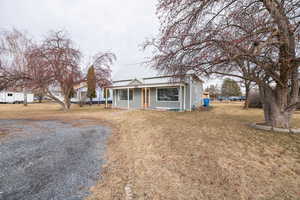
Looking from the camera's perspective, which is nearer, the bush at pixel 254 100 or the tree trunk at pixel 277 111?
the tree trunk at pixel 277 111

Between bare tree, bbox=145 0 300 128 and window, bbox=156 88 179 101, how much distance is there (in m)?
6.74

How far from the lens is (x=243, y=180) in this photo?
2.23m

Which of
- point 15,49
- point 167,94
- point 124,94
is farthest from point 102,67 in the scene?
point 15,49

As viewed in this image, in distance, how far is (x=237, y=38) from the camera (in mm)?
4121

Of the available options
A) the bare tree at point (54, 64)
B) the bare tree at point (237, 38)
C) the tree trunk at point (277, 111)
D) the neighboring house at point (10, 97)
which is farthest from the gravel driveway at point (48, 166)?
the neighboring house at point (10, 97)

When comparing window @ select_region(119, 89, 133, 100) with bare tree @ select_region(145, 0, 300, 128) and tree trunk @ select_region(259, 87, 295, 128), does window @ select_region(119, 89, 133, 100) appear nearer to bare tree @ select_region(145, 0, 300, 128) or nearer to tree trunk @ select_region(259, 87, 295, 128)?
bare tree @ select_region(145, 0, 300, 128)

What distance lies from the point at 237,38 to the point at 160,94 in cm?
902

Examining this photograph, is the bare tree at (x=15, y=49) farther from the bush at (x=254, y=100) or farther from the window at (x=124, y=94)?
the bush at (x=254, y=100)

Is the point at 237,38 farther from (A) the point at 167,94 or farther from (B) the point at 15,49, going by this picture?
(B) the point at 15,49

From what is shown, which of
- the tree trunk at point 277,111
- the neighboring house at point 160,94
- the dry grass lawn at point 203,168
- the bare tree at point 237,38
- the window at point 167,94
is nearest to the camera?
the dry grass lawn at point 203,168

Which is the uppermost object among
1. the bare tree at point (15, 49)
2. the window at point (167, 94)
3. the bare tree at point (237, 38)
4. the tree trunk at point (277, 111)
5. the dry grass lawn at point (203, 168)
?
the bare tree at point (15, 49)

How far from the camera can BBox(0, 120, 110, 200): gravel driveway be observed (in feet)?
6.46

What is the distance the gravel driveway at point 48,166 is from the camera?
1968 millimetres

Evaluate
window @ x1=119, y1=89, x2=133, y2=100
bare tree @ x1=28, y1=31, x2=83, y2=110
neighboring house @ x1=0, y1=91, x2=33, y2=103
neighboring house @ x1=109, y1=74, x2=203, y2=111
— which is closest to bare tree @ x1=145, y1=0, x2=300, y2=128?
neighboring house @ x1=109, y1=74, x2=203, y2=111
